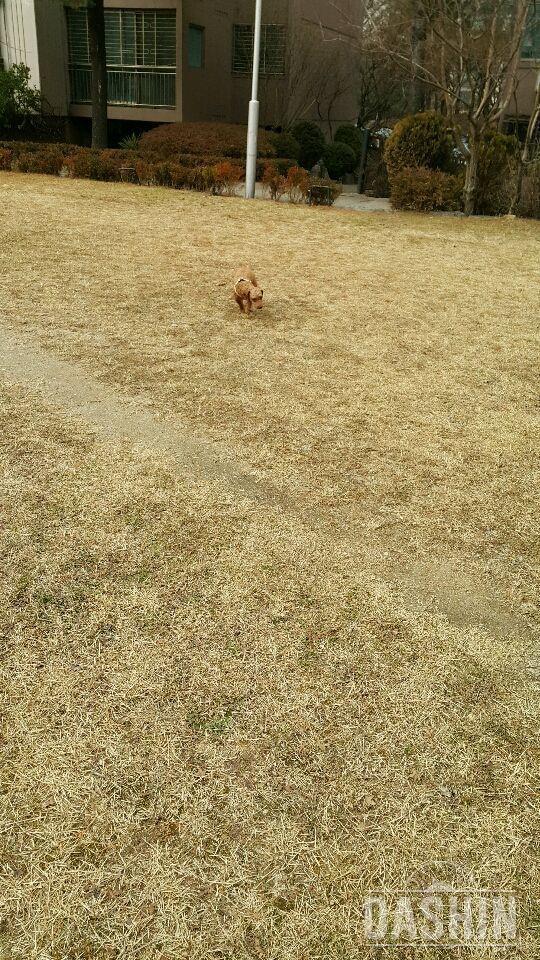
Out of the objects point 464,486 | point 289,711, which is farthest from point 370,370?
point 289,711

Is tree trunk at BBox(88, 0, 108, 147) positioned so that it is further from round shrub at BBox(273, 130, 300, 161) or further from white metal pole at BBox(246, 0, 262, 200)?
white metal pole at BBox(246, 0, 262, 200)

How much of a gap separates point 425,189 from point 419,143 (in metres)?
1.19

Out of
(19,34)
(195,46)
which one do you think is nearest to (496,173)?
(195,46)

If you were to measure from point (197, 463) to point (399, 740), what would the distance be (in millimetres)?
1962

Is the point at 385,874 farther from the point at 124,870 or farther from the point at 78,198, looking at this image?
the point at 78,198

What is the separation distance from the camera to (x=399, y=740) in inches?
78.6

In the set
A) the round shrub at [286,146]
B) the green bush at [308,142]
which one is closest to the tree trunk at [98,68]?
the round shrub at [286,146]

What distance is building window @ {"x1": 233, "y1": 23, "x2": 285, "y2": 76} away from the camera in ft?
71.1

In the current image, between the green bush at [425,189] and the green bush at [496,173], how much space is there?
1.57ft

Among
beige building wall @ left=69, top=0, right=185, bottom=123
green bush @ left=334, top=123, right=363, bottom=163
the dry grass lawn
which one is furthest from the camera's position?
green bush @ left=334, top=123, right=363, bottom=163

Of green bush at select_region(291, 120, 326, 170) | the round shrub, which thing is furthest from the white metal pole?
green bush at select_region(291, 120, 326, 170)

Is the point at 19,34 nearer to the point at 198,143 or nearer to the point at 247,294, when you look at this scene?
the point at 198,143

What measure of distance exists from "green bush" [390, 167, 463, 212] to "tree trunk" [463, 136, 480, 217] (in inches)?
6.4

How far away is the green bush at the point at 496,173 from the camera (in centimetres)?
1334
